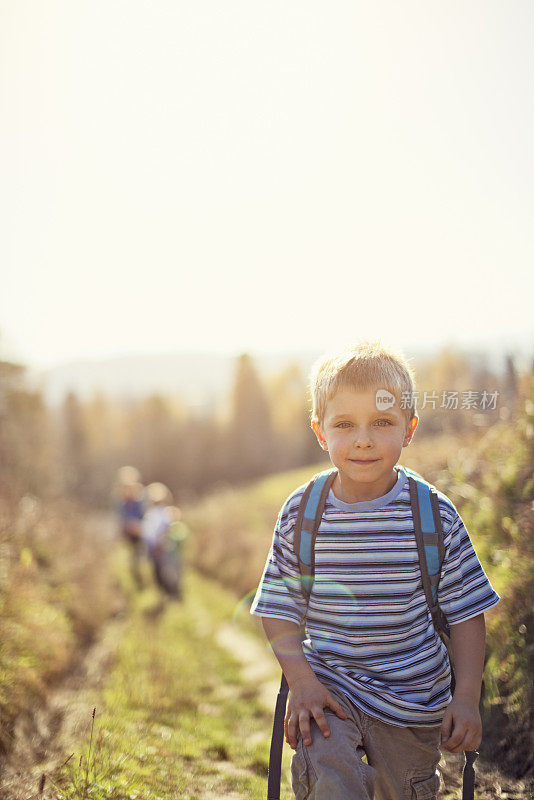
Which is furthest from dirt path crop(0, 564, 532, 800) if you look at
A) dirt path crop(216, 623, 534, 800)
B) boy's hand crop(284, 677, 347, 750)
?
boy's hand crop(284, 677, 347, 750)

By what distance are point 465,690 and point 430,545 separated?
0.49 metres

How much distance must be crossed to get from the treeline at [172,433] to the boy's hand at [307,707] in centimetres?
507

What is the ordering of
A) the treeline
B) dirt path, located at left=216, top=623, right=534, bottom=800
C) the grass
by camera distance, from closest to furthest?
dirt path, located at left=216, top=623, right=534, bottom=800 < the grass < the treeline

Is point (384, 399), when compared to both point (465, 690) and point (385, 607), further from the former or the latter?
point (465, 690)

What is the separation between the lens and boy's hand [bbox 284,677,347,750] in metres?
2.02

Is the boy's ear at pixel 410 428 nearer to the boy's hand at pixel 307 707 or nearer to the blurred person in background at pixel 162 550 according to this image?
the boy's hand at pixel 307 707

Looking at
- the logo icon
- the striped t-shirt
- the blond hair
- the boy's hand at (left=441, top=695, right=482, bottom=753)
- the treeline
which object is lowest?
the treeline

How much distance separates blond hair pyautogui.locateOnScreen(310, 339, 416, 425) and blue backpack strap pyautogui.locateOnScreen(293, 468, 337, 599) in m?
0.29

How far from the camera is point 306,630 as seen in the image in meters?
2.36

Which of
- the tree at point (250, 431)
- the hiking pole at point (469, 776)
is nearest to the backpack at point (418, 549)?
the hiking pole at point (469, 776)

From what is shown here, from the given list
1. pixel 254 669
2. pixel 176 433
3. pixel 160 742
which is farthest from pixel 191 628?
pixel 176 433

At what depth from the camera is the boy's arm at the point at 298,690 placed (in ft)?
6.66

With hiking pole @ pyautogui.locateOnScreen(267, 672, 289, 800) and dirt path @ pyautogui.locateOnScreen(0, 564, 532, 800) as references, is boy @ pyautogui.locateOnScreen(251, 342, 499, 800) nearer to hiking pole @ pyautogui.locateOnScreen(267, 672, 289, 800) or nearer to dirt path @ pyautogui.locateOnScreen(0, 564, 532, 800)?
hiking pole @ pyautogui.locateOnScreen(267, 672, 289, 800)

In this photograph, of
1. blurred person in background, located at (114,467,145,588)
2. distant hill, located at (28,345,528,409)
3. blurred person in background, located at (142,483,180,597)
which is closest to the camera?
blurred person in background, located at (142,483,180,597)
